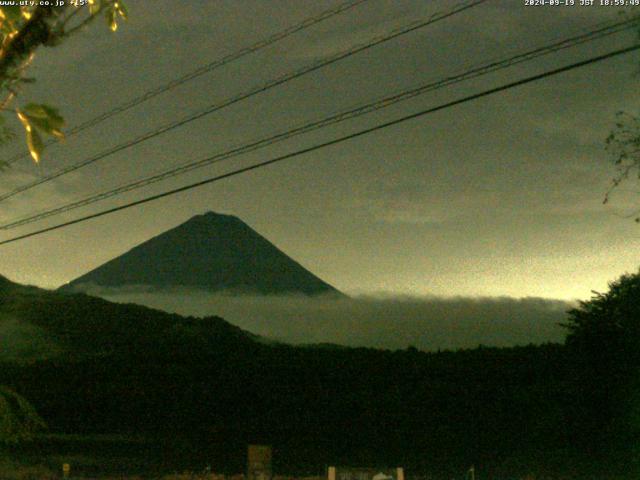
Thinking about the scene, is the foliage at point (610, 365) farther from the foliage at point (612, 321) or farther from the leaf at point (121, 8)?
the leaf at point (121, 8)

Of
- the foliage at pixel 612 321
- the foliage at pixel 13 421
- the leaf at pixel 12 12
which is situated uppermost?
the foliage at pixel 612 321

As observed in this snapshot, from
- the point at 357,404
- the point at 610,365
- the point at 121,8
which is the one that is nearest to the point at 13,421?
the point at 121,8

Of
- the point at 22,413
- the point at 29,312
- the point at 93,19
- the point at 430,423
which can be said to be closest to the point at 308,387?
the point at 430,423

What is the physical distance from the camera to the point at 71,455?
2961 centimetres

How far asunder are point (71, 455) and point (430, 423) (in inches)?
512

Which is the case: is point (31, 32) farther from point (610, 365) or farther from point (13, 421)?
point (610, 365)

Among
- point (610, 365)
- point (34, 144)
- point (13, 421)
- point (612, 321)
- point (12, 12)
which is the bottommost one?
point (13, 421)

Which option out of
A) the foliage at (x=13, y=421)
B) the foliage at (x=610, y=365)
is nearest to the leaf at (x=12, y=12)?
the foliage at (x=13, y=421)

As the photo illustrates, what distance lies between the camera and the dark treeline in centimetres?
2511

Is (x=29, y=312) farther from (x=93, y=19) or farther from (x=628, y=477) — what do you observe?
(x=93, y=19)

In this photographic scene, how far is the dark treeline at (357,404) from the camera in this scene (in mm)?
25109

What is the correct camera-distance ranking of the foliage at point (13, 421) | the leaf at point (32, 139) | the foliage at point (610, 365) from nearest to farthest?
the leaf at point (32, 139) → the foliage at point (13, 421) → the foliage at point (610, 365)

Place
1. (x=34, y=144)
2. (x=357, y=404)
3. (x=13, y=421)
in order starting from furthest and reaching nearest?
1. (x=357, y=404)
2. (x=13, y=421)
3. (x=34, y=144)

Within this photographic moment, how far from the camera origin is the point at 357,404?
1218 inches
